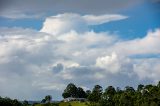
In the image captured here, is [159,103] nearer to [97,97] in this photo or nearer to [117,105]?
[117,105]

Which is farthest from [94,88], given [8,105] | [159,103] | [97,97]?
[159,103]

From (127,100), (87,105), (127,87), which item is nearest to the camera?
(127,100)

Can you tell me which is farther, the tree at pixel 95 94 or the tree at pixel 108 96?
the tree at pixel 95 94

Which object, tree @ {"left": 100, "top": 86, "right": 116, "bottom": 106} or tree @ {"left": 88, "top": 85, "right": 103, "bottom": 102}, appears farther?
tree @ {"left": 88, "top": 85, "right": 103, "bottom": 102}

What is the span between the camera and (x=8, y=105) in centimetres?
16250

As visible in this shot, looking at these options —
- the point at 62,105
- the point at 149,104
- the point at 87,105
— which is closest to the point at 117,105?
the point at 149,104

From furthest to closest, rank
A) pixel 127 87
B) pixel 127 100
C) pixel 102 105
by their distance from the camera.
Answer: pixel 127 87, pixel 102 105, pixel 127 100

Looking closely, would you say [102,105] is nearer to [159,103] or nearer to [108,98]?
[108,98]

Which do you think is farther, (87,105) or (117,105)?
(87,105)

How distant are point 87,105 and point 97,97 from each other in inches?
403

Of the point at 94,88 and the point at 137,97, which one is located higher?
the point at 94,88

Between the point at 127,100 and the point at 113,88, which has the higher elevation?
the point at 113,88

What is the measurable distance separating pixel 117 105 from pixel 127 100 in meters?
5.41

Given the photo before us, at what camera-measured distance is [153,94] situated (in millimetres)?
143750
